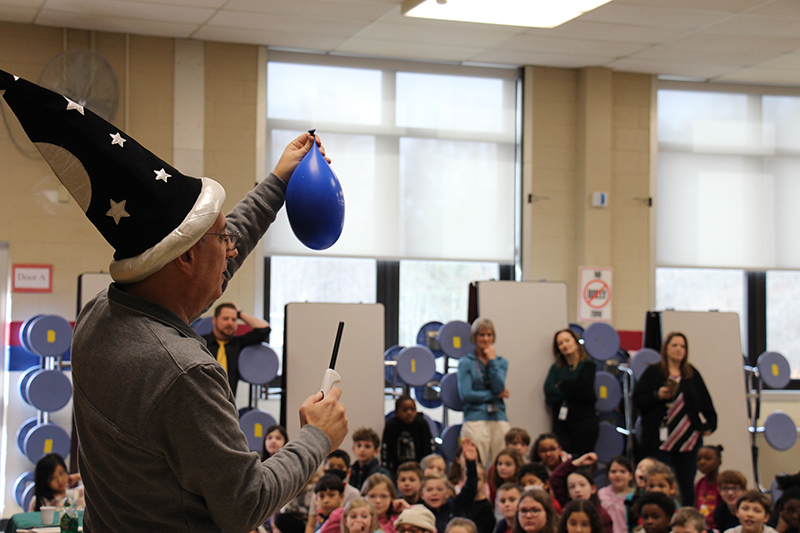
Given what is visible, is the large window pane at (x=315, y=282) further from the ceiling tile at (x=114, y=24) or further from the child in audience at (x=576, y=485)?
the child in audience at (x=576, y=485)

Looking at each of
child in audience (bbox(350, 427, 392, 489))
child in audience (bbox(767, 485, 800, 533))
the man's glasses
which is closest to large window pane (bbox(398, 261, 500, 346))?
child in audience (bbox(350, 427, 392, 489))

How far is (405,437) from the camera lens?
532cm

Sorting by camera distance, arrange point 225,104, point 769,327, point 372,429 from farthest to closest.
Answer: point 769,327 → point 225,104 → point 372,429

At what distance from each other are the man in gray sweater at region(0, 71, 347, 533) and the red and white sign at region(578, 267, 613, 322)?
6.09 metres

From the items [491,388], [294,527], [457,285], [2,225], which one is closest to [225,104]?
[2,225]

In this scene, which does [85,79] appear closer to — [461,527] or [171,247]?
[461,527]

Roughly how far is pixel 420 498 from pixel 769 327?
508 cm

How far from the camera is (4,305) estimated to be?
6129mm

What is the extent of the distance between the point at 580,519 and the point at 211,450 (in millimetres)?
2787

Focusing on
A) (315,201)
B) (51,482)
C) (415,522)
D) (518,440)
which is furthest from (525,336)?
(315,201)

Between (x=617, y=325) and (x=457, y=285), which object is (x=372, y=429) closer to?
(x=457, y=285)

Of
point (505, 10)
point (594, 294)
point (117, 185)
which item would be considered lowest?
point (594, 294)

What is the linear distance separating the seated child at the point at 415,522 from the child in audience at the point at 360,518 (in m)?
0.12

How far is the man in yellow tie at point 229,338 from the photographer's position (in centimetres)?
531
